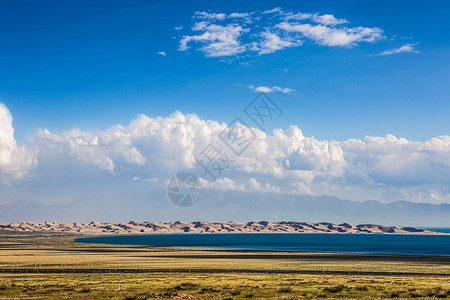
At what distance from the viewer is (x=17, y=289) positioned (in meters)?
51.2

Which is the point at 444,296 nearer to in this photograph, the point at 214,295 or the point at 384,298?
the point at 384,298

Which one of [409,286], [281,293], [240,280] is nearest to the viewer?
[281,293]

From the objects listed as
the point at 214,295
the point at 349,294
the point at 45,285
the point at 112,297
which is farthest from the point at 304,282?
the point at 45,285

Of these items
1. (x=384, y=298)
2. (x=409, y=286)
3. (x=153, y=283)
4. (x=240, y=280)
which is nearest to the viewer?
(x=384, y=298)

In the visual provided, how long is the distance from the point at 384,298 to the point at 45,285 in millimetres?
40277

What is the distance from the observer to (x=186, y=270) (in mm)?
82312

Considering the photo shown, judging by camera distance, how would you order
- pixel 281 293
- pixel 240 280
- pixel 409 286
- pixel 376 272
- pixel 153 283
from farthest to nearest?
pixel 376 272, pixel 240 280, pixel 153 283, pixel 409 286, pixel 281 293

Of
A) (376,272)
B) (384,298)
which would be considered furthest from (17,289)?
(376,272)

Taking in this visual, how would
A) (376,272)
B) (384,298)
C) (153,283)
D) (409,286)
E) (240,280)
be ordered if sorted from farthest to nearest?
(376,272) < (240,280) < (153,283) < (409,286) < (384,298)

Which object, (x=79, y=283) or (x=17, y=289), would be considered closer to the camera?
(x=17, y=289)

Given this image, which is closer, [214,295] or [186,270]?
[214,295]

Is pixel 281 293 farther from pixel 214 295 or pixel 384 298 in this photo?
pixel 384 298

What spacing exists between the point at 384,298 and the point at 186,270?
44.6 meters

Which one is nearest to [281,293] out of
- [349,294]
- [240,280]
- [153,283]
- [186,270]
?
[349,294]
